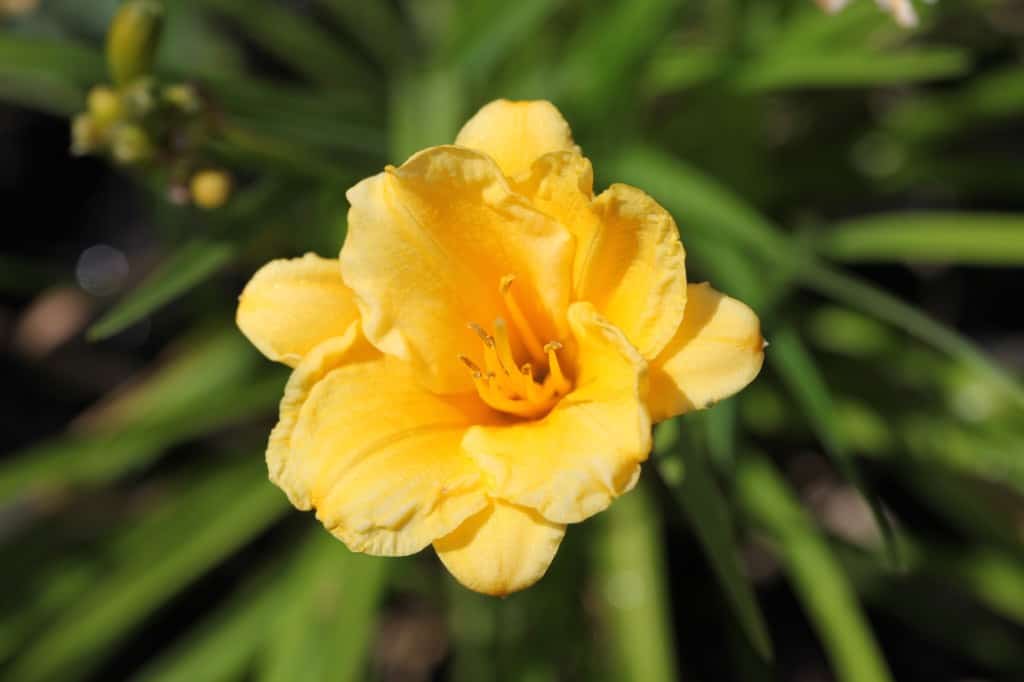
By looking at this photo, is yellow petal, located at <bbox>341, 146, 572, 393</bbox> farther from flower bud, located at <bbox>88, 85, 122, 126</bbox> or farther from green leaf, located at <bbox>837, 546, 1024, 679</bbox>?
green leaf, located at <bbox>837, 546, 1024, 679</bbox>

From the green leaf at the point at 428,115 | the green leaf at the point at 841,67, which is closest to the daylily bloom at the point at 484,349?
the green leaf at the point at 428,115

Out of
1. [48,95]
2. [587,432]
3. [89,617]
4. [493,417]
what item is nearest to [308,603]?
[89,617]

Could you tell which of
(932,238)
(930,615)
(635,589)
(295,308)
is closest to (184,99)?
(295,308)

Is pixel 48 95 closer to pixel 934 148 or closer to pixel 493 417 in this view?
pixel 493 417

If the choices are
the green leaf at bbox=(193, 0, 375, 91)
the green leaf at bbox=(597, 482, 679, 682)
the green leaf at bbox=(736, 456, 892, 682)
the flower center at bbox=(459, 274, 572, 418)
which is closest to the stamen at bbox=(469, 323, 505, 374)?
the flower center at bbox=(459, 274, 572, 418)

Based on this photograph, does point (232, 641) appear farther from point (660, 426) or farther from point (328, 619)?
point (660, 426)
